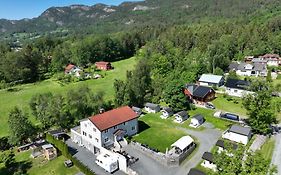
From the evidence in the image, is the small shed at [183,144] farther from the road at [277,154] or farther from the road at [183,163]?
the road at [277,154]

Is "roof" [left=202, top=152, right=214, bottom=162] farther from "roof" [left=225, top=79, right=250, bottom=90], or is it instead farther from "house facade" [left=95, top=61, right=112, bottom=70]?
"house facade" [left=95, top=61, right=112, bottom=70]

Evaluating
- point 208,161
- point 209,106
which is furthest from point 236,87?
point 208,161

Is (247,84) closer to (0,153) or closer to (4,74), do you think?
(0,153)

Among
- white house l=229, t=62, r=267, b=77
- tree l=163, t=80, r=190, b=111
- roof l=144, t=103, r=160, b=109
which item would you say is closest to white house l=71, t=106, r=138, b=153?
roof l=144, t=103, r=160, b=109

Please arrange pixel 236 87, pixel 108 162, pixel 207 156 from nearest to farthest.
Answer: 1. pixel 207 156
2. pixel 108 162
3. pixel 236 87

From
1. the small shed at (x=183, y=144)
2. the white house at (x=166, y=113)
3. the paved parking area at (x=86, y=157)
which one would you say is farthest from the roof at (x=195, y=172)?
the white house at (x=166, y=113)

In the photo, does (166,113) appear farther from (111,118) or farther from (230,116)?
(111,118)

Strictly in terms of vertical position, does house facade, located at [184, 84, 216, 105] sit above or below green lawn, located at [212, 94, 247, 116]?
above
